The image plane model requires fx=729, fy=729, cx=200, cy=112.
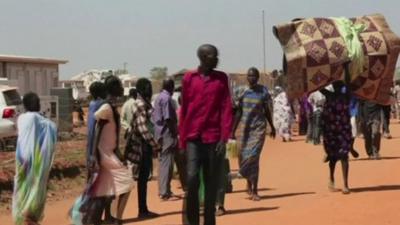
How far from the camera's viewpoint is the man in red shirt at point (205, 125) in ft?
23.6

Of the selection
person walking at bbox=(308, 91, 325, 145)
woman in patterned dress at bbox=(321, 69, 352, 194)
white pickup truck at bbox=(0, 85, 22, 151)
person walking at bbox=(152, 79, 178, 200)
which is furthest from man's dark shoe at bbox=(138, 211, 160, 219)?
person walking at bbox=(308, 91, 325, 145)

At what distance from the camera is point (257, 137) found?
32.5 feet

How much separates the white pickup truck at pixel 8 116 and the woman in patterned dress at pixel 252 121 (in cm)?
858

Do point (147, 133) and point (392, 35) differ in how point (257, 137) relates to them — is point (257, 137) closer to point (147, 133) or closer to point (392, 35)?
point (147, 133)

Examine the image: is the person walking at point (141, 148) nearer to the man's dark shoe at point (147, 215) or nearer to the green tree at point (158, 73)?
the man's dark shoe at point (147, 215)

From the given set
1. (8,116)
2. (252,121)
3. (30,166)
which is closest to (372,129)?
(252,121)

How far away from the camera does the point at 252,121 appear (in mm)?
9898

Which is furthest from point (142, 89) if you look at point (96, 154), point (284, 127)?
point (284, 127)

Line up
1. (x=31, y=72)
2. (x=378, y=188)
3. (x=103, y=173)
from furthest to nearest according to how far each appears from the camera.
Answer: (x=31, y=72), (x=378, y=188), (x=103, y=173)

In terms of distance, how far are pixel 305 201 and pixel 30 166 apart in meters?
3.90

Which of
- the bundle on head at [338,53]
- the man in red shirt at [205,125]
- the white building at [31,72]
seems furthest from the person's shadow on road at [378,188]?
the white building at [31,72]

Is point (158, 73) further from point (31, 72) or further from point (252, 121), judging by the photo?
point (252, 121)

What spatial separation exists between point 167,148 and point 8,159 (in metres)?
5.60

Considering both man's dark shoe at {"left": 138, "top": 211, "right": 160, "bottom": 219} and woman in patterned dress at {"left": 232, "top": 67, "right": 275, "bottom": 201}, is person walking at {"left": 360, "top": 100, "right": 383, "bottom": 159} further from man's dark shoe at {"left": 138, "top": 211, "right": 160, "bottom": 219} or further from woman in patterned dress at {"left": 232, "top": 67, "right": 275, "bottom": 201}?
man's dark shoe at {"left": 138, "top": 211, "right": 160, "bottom": 219}
